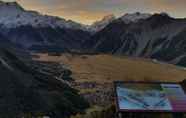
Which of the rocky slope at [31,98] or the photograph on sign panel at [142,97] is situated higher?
the photograph on sign panel at [142,97]

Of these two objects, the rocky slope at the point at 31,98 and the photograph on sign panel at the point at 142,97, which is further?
the rocky slope at the point at 31,98

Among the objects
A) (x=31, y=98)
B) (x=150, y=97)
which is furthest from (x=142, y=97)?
(x=31, y=98)

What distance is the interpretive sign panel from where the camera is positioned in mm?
30953

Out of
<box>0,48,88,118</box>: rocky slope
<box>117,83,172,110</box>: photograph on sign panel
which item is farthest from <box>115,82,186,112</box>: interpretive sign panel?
<box>0,48,88,118</box>: rocky slope

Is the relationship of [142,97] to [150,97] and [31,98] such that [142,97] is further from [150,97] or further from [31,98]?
[31,98]

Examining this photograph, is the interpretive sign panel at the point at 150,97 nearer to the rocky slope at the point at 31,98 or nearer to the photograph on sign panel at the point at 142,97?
the photograph on sign panel at the point at 142,97

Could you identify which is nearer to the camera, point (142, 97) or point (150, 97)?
point (142, 97)

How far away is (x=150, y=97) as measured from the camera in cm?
3194

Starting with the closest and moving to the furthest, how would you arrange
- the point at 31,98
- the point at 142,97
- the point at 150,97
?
the point at 142,97, the point at 150,97, the point at 31,98

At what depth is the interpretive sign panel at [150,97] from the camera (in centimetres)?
3095

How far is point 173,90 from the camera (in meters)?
33.2

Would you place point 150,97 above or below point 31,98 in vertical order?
above

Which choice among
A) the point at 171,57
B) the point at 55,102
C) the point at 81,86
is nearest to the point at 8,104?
the point at 55,102

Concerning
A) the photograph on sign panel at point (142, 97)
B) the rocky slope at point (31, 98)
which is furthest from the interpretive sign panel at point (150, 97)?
the rocky slope at point (31, 98)
